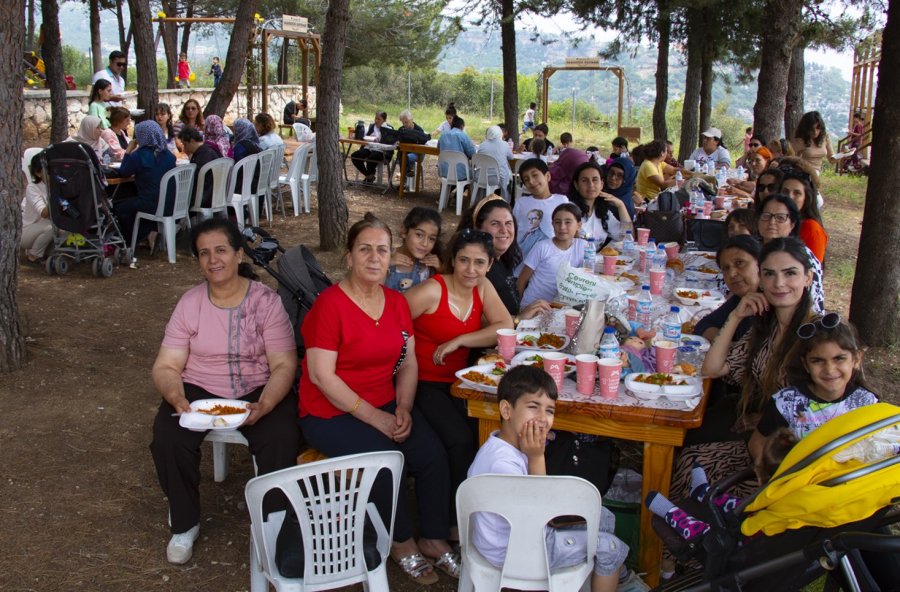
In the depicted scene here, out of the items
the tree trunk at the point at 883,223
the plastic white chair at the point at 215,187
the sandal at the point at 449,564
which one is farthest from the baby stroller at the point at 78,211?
the tree trunk at the point at 883,223

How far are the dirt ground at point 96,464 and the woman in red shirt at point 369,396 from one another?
0.21m

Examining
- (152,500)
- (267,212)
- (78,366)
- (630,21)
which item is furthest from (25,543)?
(630,21)

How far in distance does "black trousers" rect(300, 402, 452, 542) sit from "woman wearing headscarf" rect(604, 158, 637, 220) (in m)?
4.24

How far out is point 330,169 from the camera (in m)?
8.60

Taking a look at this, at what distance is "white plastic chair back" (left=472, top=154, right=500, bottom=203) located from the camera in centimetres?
1169

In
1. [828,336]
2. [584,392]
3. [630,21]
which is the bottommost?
[584,392]

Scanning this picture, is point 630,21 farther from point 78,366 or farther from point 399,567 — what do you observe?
point 399,567

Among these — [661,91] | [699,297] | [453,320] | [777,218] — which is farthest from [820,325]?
[661,91]

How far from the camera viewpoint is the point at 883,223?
5879 mm

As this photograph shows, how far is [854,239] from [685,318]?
838cm

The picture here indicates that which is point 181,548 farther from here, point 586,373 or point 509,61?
point 509,61

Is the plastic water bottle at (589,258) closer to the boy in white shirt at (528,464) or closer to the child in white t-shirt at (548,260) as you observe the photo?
the child in white t-shirt at (548,260)

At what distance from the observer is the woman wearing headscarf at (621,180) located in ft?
23.6

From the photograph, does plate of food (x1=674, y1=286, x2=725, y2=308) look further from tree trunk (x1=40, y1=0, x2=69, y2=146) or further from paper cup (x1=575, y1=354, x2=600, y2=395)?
tree trunk (x1=40, y1=0, x2=69, y2=146)
